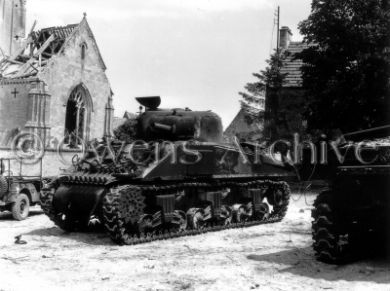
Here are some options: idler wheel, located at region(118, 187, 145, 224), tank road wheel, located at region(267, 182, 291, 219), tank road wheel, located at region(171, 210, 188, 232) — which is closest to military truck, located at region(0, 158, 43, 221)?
tank road wheel, located at region(171, 210, 188, 232)

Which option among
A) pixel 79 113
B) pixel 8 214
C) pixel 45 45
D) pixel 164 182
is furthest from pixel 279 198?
pixel 45 45

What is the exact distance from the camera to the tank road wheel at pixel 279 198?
577 inches

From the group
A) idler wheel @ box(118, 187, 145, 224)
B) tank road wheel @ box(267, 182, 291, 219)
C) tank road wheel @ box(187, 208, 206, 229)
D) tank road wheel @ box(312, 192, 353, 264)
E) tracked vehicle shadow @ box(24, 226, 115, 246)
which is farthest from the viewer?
tank road wheel @ box(267, 182, 291, 219)

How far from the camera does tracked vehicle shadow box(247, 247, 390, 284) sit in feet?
24.8

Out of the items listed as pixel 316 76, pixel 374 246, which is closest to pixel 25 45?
pixel 316 76

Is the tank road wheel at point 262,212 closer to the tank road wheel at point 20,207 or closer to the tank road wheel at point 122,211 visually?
the tank road wheel at point 122,211

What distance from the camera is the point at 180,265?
8.34 meters

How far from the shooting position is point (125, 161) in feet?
35.1

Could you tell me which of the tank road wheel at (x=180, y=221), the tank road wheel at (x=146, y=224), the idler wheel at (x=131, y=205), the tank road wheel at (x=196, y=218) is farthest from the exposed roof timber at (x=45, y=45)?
the idler wheel at (x=131, y=205)

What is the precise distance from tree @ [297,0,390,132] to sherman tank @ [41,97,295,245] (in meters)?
8.45

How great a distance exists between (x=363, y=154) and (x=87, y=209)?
5741mm

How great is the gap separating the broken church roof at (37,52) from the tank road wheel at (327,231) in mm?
23340

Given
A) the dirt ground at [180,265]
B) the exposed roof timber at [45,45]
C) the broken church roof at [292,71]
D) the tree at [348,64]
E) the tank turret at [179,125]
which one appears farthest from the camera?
the exposed roof timber at [45,45]

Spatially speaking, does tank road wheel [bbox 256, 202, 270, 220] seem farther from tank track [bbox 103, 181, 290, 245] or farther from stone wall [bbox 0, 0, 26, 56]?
stone wall [bbox 0, 0, 26, 56]
